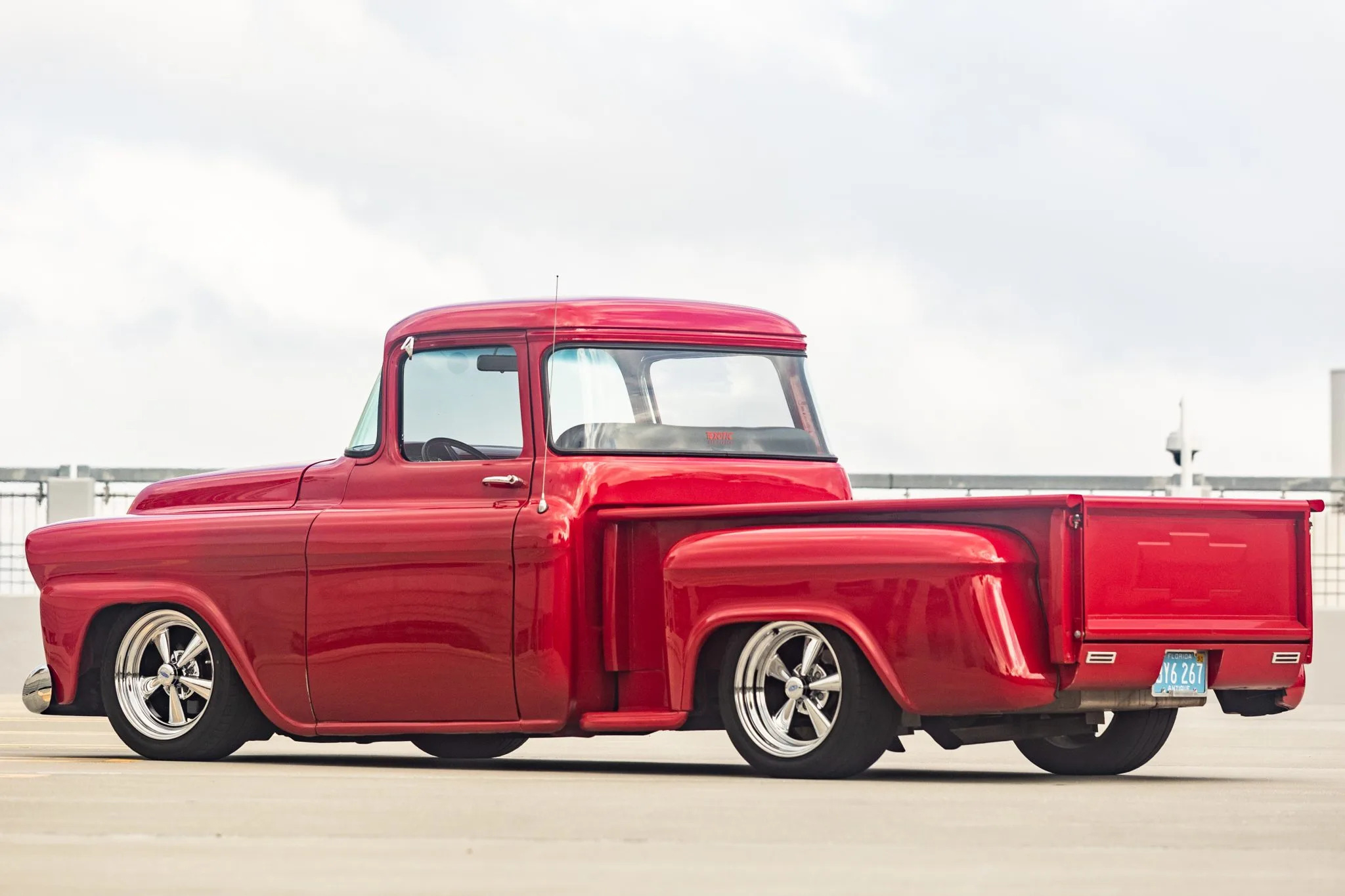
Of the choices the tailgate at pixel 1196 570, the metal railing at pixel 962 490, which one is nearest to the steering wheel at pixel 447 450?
the tailgate at pixel 1196 570

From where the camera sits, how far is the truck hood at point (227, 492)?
11.6 meters

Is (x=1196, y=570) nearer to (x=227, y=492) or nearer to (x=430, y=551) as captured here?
(x=430, y=551)

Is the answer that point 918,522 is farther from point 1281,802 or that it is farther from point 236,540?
point 236,540

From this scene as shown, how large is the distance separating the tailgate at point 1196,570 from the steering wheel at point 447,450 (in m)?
3.18

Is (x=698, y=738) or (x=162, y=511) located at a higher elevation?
(x=162, y=511)

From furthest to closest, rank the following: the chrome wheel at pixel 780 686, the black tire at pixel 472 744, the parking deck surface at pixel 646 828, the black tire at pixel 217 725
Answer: the black tire at pixel 472 744 → the black tire at pixel 217 725 → the chrome wheel at pixel 780 686 → the parking deck surface at pixel 646 828

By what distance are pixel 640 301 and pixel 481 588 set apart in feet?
5.58

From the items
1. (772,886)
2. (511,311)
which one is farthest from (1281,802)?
(511,311)

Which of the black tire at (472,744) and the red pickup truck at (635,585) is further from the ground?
the red pickup truck at (635,585)

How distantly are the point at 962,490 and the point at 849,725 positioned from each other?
12.3 metres

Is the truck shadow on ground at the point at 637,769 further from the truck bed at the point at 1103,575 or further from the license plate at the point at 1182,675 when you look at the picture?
the license plate at the point at 1182,675

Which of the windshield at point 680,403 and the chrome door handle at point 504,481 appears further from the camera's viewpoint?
the windshield at point 680,403

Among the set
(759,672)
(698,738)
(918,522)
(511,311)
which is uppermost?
(511,311)

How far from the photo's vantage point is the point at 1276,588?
32.9ft
